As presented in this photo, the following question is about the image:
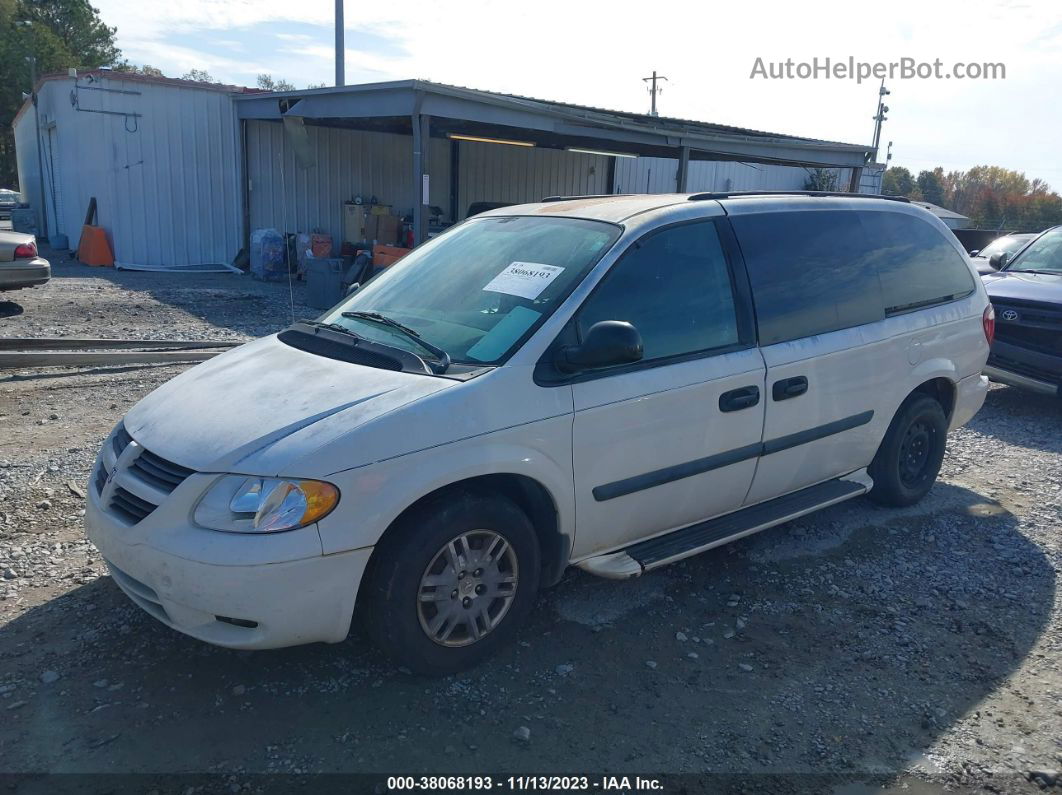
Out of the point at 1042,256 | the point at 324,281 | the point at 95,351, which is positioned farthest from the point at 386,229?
the point at 1042,256

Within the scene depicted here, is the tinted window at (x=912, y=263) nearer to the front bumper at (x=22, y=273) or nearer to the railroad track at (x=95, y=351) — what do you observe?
the railroad track at (x=95, y=351)

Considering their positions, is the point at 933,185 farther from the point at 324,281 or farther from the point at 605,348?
the point at 605,348

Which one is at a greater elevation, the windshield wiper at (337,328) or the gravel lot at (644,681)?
the windshield wiper at (337,328)

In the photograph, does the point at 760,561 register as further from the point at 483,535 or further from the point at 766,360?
the point at 483,535

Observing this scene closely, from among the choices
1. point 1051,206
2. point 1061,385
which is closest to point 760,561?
point 1061,385

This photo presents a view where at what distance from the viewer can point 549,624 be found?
12.1 feet

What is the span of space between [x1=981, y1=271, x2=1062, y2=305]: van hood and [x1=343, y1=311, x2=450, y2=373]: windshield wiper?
6.15 meters

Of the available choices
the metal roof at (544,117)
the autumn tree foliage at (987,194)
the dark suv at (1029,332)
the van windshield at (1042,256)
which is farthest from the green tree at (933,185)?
the dark suv at (1029,332)

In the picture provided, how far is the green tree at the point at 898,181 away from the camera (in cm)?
5803

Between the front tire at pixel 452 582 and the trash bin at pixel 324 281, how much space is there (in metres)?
10.2

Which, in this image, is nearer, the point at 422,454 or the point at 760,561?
the point at 422,454

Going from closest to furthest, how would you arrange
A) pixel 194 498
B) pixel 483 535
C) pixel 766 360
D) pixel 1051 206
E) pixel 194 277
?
pixel 194 498, pixel 483 535, pixel 766 360, pixel 194 277, pixel 1051 206

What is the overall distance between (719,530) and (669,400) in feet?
2.60

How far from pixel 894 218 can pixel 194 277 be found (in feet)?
49.3
